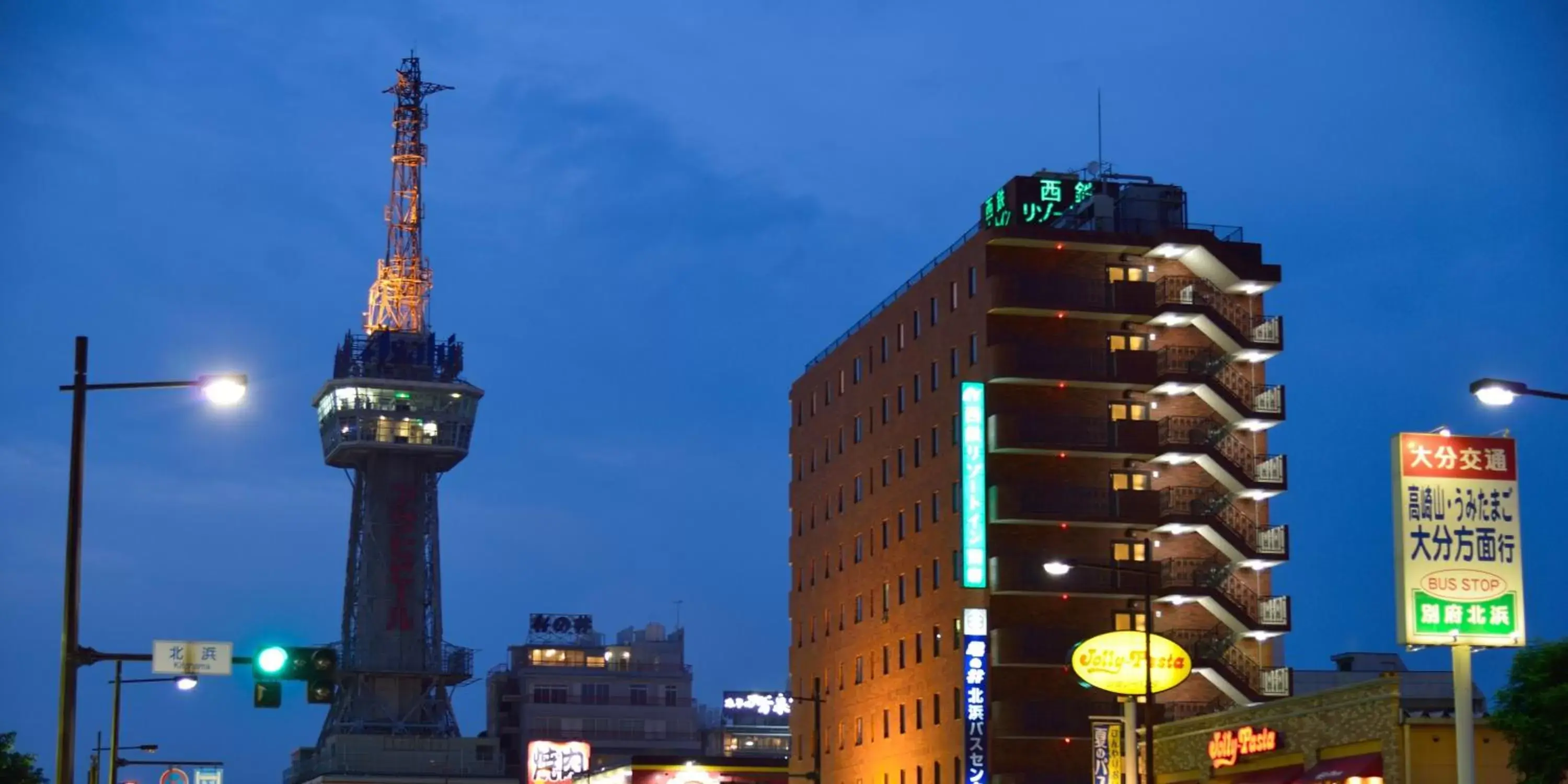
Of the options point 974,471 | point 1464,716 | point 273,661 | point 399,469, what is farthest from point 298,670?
point 399,469

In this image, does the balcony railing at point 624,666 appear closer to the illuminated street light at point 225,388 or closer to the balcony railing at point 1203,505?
the balcony railing at point 1203,505

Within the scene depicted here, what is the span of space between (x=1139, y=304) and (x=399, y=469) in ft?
331

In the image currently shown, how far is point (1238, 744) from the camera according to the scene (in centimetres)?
6438

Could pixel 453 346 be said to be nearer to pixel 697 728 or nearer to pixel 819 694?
pixel 697 728

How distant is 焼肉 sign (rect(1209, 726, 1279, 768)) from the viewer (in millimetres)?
62219

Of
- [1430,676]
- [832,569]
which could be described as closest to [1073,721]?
[832,569]

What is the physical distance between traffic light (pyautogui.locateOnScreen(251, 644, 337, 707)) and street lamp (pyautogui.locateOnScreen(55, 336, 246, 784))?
27.7 feet

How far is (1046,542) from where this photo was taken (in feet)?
294

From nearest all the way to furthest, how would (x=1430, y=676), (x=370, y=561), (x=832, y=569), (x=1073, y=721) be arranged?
(x=1073, y=721) → (x=832, y=569) → (x=1430, y=676) → (x=370, y=561)

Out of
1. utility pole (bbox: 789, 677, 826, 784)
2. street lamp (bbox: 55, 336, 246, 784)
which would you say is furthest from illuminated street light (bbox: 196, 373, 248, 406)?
utility pole (bbox: 789, 677, 826, 784)

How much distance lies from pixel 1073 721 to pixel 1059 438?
1160 centimetres

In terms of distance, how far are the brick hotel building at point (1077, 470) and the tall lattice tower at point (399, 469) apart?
85450 millimetres

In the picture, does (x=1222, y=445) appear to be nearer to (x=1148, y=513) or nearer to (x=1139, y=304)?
(x=1148, y=513)

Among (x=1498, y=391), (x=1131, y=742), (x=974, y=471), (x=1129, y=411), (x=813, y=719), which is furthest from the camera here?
(x=813, y=719)
